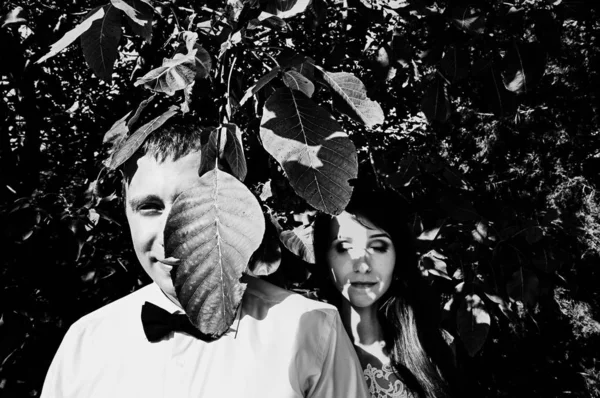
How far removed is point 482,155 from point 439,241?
1927mm

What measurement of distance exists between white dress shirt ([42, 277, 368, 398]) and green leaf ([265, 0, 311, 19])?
0.57 meters

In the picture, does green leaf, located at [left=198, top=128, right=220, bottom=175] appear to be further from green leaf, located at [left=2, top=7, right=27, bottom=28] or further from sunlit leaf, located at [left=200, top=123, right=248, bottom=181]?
green leaf, located at [left=2, top=7, right=27, bottom=28]

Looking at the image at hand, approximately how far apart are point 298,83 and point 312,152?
126 millimetres

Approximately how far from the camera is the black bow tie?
1.11 meters

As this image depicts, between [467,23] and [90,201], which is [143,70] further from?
[467,23]

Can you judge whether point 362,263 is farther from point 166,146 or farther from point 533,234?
point 166,146

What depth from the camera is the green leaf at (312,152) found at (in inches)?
25.0

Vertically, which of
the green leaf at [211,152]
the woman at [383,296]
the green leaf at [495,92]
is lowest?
the woman at [383,296]

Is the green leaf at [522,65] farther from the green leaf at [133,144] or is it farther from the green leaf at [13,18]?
the green leaf at [13,18]

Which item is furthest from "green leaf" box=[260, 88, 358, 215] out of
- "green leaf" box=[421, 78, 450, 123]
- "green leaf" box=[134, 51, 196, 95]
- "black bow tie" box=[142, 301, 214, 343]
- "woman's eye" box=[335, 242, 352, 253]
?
"woman's eye" box=[335, 242, 352, 253]

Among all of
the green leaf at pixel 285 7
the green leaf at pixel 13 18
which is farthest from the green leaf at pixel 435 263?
the green leaf at pixel 13 18

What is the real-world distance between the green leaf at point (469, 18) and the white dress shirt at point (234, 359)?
72 centimetres

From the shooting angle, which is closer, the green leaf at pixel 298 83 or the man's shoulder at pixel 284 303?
the green leaf at pixel 298 83

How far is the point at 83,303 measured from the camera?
211 centimetres
